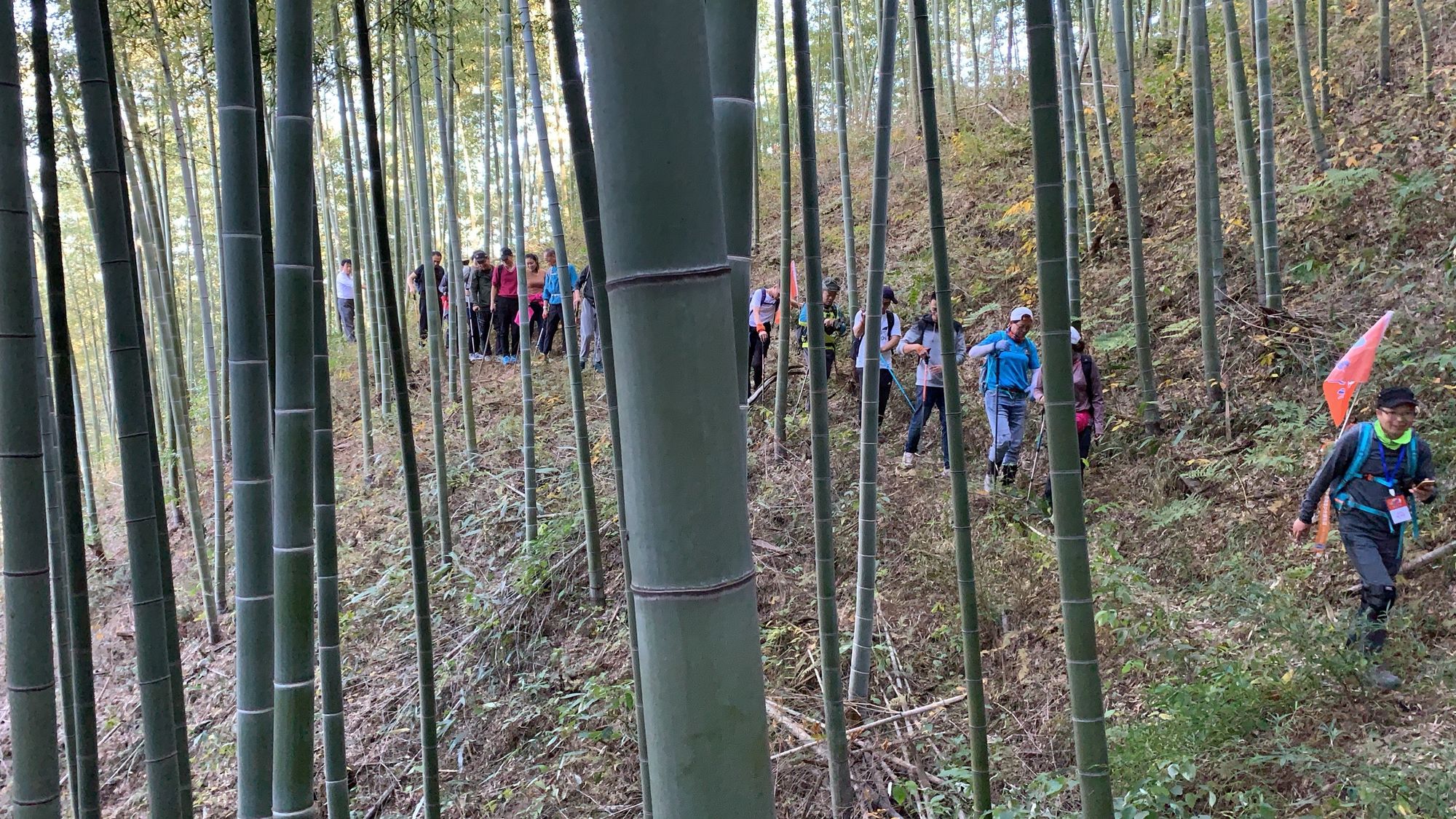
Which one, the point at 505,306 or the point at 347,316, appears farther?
the point at 347,316

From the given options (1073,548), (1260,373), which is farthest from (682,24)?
(1260,373)

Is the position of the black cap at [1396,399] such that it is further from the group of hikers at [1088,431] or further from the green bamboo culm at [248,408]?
the green bamboo culm at [248,408]

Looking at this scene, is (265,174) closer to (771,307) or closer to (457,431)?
(771,307)

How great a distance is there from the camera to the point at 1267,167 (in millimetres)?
5832

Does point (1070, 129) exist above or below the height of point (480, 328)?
above

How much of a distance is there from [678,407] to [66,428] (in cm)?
187

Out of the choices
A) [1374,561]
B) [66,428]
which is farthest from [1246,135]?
[66,428]

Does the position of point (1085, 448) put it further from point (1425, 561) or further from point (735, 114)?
point (735, 114)

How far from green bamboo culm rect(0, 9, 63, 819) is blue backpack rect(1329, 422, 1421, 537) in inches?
178

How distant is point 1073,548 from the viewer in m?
1.80

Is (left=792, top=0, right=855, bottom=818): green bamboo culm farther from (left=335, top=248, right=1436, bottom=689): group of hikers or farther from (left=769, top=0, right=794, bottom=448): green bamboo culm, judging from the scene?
(left=769, top=0, right=794, bottom=448): green bamboo culm

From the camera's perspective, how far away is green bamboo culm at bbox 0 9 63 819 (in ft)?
4.91

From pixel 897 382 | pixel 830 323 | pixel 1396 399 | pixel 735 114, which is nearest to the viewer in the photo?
pixel 735 114

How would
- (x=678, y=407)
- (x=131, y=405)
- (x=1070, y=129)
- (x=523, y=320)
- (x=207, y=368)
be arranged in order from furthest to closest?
(x=207, y=368) → (x=523, y=320) → (x=1070, y=129) → (x=131, y=405) → (x=678, y=407)
